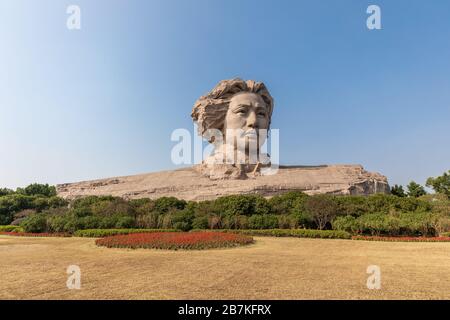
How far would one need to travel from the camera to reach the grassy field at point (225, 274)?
220 inches

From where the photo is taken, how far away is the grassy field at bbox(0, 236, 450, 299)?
5586mm

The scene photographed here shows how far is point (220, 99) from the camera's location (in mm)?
35156

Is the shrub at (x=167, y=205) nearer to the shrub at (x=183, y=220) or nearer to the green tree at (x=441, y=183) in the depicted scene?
the shrub at (x=183, y=220)

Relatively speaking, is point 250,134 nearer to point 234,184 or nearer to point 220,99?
point 220,99

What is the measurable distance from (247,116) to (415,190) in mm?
26623

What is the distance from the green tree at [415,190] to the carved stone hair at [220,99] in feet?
79.6

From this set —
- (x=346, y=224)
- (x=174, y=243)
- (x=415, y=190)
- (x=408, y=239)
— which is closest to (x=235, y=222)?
(x=346, y=224)

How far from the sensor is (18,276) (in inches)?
272

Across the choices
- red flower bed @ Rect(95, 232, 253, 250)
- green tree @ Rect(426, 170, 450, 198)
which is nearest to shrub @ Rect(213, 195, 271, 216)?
red flower bed @ Rect(95, 232, 253, 250)

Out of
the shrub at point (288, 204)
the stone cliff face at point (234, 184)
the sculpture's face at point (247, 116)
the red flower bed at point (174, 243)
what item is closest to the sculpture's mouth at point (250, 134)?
the sculpture's face at point (247, 116)

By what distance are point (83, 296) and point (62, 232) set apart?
13.6 m

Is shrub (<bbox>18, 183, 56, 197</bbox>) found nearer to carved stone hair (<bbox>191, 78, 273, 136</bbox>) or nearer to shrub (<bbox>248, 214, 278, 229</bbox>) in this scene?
carved stone hair (<bbox>191, 78, 273, 136</bbox>)
